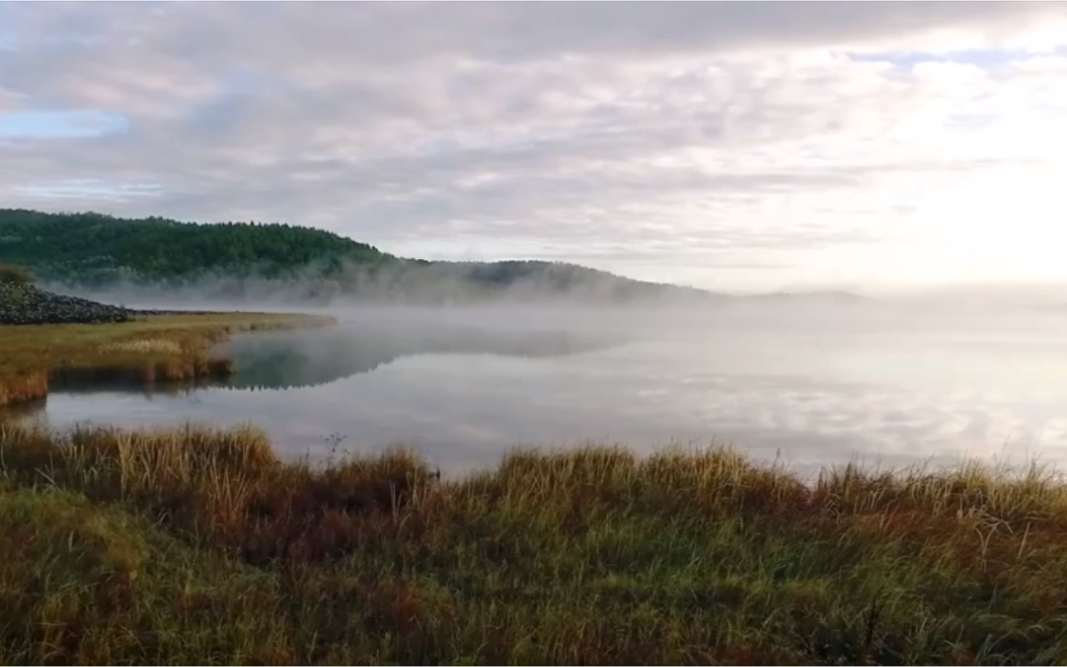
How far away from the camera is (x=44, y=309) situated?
127 feet

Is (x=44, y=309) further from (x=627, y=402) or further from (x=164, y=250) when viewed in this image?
(x=164, y=250)

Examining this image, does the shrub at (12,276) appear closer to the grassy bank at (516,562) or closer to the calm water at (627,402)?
the calm water at (627,402)

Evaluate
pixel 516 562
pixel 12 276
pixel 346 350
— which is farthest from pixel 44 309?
pixel 516 562

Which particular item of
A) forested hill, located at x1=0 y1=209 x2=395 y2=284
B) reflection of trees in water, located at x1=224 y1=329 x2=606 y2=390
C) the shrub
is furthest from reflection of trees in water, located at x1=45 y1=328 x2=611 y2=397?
forested hill, located at x1=0 y1=209 x2=395 y2=284

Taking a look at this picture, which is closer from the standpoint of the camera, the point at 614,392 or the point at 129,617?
the point at 129,617

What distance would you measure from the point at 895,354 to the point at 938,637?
36684mm

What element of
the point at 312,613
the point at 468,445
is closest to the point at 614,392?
the point at 468,445

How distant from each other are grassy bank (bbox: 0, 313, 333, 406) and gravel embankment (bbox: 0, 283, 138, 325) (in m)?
1.76

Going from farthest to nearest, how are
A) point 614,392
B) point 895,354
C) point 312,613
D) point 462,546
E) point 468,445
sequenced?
point 895,354
point 614,392
point 468,445
point 462,546
point 312,613

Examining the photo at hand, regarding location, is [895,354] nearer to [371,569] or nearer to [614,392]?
[614,392]

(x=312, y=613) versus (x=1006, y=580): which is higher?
(x=1006, y=580)

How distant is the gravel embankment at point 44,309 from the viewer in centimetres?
3641

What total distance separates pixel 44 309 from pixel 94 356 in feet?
48.1

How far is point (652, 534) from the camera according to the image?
24.2 feet
